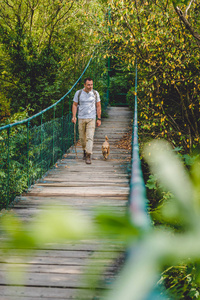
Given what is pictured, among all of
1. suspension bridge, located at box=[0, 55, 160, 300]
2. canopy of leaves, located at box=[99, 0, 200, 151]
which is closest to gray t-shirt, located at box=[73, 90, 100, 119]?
suspension bridge, located at box=[0, 55, 160, 300]

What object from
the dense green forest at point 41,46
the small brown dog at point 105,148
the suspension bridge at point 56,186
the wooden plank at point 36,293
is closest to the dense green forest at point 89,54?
the dense green forest at point 41,46

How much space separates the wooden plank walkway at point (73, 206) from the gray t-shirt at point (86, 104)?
3.10ft

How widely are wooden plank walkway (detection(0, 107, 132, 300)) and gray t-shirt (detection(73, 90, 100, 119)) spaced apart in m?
0.95

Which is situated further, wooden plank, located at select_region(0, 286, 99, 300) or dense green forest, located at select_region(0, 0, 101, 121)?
dense green forest, located at select_region(0, 0, 101, 121)

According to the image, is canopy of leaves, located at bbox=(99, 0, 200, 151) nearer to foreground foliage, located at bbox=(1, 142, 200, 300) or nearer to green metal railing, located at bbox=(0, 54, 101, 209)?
green metal railing, located at bbox=(0, 54, 101, 209)

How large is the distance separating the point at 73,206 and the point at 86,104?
19.0ft

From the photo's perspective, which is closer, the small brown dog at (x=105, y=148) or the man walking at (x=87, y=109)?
the man walking at (x=87, y=109)

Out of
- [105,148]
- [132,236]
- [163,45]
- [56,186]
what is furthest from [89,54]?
[132,236]

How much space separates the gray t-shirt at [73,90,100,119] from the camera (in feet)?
20.2

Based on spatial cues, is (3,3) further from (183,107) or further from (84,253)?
(84,253)

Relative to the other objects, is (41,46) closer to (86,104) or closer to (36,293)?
(86,104)

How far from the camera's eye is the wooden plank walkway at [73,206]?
37 cm

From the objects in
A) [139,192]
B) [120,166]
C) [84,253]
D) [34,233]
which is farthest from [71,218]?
[120,166]

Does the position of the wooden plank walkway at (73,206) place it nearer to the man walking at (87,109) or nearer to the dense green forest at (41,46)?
the man walking at (87,109)
